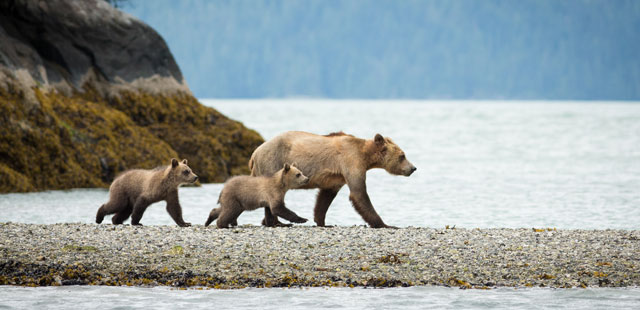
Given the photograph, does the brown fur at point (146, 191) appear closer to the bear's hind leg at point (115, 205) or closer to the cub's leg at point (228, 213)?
the bear's hind leg at point (115, 205)

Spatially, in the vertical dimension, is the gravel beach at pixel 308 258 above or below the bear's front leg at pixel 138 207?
below

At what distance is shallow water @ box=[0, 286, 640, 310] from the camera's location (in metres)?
8.68

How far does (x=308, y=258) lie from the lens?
33.7 feet

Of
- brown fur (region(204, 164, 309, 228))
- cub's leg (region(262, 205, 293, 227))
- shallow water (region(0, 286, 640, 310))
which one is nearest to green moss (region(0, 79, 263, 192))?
cub's leg (region(262, 205, 293, 227))

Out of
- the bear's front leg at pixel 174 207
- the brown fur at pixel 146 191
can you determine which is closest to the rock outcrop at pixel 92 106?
the brown fur at pixel 146 191

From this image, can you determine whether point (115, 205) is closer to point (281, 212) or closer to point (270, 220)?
point (270, 220)

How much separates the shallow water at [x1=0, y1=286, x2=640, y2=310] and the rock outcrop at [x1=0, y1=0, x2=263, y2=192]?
1027cm

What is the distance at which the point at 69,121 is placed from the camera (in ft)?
68.4

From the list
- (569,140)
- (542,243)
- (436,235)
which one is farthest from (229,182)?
(569,140)

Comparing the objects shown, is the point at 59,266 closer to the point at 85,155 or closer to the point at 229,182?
the point at 229,182

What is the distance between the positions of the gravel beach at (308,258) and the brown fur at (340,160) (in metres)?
0.67

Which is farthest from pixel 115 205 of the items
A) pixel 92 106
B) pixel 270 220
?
pixel 92 106

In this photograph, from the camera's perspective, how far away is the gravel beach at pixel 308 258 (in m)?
9.56

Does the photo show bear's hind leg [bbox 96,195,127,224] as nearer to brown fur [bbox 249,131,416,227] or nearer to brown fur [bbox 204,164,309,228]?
brown fur [bbox 204,164,309,228]
